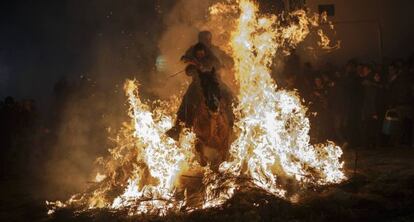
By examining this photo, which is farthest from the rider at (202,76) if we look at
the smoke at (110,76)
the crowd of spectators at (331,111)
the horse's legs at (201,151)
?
the crowd of spectators at (331,111)

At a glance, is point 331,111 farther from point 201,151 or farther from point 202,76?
point 202,76

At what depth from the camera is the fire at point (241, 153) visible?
7633mm

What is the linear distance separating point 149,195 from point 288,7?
9.13m

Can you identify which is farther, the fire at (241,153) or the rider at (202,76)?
the rider at (202,76)

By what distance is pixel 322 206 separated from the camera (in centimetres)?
655

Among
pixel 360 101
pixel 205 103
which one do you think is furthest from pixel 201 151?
pixel 360 101

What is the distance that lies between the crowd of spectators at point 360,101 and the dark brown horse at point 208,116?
3349mm

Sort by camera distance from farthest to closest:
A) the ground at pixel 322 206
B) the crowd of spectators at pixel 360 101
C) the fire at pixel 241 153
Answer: the crowd of spectators at pixel 360 101, the fire at pixel 241 153, the ground at pixel 322 206

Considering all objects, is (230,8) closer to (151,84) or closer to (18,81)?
(151,84)

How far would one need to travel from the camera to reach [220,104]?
883cm

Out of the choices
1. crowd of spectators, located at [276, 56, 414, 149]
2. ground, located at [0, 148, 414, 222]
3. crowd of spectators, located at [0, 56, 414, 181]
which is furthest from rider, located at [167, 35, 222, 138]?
crowd of spectators, located at [0, 56, 414, 181]

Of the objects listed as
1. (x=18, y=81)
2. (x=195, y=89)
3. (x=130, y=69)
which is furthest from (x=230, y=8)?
(x=18, y=81)

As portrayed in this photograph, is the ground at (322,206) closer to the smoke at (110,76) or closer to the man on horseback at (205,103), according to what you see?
the smoke at (110,76)

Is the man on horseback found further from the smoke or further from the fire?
the smoke
